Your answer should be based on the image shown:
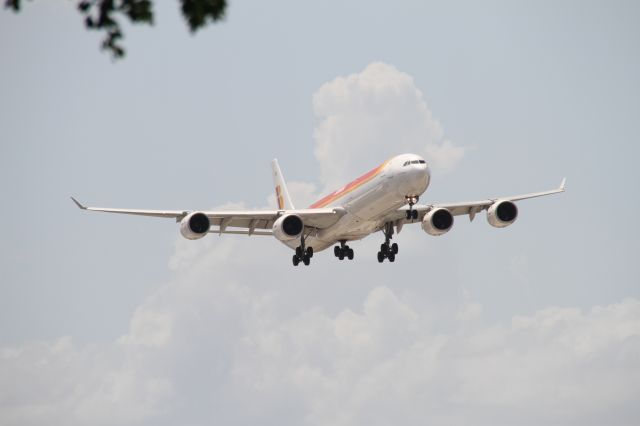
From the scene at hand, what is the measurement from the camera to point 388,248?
218 ft

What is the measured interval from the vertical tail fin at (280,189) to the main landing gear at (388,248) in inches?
690

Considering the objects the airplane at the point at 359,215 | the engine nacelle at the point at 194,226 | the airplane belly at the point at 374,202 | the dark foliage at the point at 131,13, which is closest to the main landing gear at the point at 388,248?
the airplane at the point at 359,215

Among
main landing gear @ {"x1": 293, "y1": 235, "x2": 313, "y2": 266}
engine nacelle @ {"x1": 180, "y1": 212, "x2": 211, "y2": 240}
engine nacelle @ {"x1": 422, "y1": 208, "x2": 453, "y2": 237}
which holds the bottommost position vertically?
engine nacelle @ {"x1": 180, "y1": 212, "x2": 211, "y2": 240}

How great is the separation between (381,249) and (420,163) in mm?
11723

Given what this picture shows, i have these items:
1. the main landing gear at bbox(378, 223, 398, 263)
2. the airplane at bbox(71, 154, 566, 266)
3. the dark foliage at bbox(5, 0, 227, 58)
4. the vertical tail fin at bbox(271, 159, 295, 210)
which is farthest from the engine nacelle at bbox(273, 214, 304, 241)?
the dark foliage at bbox(5, 0, 227, 58)

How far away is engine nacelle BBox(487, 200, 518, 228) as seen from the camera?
2579 inches

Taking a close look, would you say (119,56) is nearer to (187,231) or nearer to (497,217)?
(187,231)

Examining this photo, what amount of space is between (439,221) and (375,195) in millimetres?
8169

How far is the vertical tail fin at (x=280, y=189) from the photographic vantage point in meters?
83.8

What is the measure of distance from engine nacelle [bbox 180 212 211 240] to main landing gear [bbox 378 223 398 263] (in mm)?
12482

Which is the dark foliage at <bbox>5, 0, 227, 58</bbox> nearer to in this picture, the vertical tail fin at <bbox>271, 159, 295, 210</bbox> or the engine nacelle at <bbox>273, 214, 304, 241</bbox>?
the engine nacelle at <bbox>273, 214, 304, 241</bbox>

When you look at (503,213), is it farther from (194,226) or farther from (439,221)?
(194,226)

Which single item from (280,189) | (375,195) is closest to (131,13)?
(375,195)

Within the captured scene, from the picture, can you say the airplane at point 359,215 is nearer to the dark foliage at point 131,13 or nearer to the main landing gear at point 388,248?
→ the main landing gear at point 388,248
